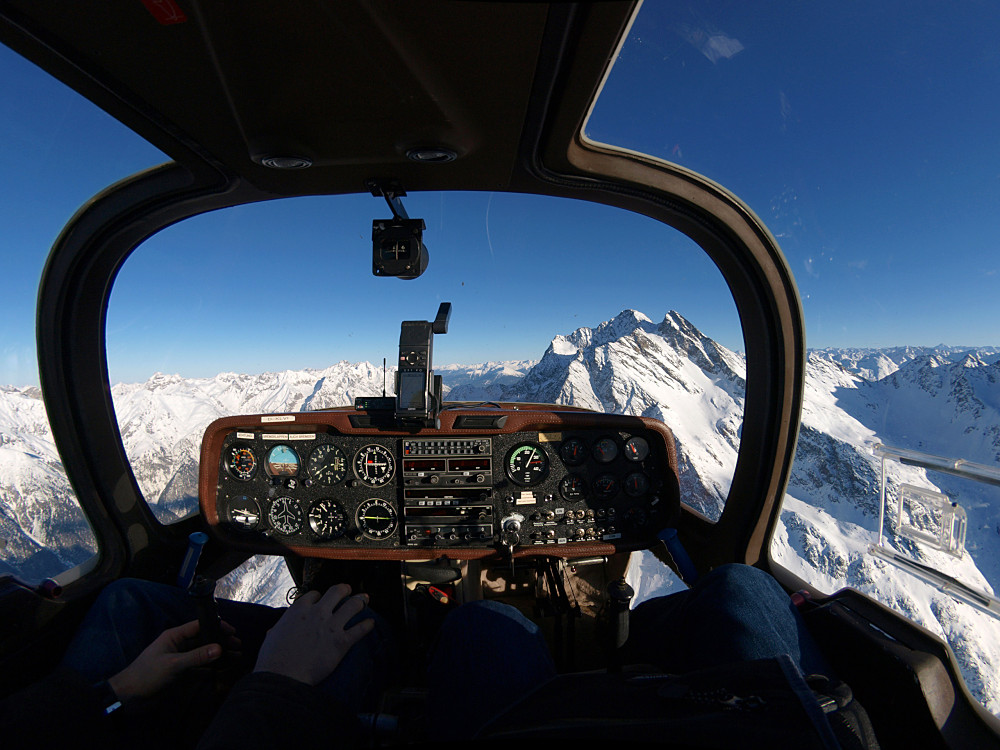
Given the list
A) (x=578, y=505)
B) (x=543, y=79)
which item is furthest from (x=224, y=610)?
(x=543, y=79)

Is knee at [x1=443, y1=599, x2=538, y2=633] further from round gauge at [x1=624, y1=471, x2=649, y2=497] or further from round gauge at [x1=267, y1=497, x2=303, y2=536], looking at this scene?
round gauge at [x1=267, y1=497, x2=303, y2=536]

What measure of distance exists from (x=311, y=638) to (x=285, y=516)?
1755 millimetres

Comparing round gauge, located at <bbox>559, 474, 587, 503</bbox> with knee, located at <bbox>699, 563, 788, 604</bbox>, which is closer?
knee, located at <bbox>699, 563, 788, 604</bbox>

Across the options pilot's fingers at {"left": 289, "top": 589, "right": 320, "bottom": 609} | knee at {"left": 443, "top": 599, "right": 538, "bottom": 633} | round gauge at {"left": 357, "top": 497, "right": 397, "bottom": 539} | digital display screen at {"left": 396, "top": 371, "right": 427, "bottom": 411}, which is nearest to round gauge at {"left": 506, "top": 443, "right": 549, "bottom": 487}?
digital display screen at {"left": 396, "top": 371, "right": 427, "bottom": 411}

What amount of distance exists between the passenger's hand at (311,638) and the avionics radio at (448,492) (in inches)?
44.1

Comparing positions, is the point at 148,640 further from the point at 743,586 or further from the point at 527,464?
the point at 743,586

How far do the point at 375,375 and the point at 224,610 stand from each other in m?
1.35

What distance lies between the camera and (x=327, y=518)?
2795 mm

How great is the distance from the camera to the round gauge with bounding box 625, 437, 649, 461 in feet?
8.93

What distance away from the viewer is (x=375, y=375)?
249 centimetres

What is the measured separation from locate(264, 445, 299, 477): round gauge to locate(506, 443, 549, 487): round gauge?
1408 millimetres

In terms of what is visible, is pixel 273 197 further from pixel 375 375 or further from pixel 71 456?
pixel 71 456

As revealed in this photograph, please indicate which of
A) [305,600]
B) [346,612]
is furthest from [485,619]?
[305,600]

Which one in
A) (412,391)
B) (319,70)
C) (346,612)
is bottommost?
(346,612)
